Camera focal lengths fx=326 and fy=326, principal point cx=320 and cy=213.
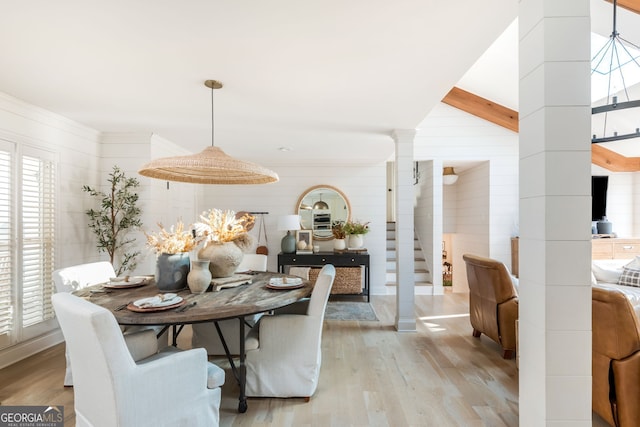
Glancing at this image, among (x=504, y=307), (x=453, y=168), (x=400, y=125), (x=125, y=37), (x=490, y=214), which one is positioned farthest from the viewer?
(x=453, y=168)

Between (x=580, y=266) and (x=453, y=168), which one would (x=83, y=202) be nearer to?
(x=580, y=266)

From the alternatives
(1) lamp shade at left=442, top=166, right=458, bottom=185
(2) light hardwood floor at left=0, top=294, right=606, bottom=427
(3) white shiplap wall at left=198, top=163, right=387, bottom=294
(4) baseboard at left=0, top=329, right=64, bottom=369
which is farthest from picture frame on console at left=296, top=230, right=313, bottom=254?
(4) baseboard at left=0, top=329, right=64, bottom=369

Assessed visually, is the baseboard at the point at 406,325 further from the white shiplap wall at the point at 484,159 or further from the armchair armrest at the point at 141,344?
the armchair armrest at the point at 141,344

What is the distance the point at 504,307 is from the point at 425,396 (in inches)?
49.0

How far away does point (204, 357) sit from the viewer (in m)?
1.75

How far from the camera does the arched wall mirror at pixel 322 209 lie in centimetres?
590

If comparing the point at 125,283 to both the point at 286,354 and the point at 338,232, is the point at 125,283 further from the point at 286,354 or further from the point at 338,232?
the point at 338,232

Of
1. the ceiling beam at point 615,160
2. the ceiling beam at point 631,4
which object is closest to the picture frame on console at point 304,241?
the ceiling beam at point 631,4

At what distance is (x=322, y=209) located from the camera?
5930 mm

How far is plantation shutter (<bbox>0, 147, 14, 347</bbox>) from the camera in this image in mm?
2834

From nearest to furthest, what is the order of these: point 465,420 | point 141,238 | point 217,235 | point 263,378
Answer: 1. point 465,420
2. point 263,378
3. point 217,235
4. point 141,238

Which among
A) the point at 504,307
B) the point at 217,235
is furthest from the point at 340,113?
the point at 504,307

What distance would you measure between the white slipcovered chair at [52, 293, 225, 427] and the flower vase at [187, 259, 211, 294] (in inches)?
27.3

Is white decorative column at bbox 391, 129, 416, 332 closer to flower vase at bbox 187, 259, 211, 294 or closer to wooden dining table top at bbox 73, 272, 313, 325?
wooden dining table top at bbox 73, 272, 313, 325
